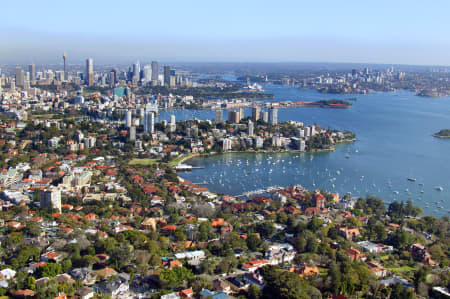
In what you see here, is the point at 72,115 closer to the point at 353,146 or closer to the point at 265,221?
the point at 353,146

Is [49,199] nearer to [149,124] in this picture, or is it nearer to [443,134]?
[149,124]

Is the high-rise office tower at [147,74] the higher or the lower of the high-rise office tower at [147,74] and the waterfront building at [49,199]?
the higher

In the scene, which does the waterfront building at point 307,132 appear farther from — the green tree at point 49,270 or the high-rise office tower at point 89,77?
the high-rise office tower at point 89,77

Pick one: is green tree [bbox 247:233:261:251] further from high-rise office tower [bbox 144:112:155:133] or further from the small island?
the small island

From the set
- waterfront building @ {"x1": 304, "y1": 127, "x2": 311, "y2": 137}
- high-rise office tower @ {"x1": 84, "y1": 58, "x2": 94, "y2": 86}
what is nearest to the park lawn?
waterfront building @ {"x1": 304, "y1": 127, "x2": 311, "y2": 137}

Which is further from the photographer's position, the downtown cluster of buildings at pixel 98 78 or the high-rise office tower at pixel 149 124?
the downtown cluster of buildings at pixel 98 78

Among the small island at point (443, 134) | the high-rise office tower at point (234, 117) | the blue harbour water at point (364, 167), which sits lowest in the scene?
the blue harbour water at point (364, 167)

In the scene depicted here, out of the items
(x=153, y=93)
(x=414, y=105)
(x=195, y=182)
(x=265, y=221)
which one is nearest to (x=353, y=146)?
(x=195, y=182)

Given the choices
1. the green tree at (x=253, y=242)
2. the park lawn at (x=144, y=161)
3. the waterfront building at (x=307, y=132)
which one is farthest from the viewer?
the waterfront building at (x=307, y=132)

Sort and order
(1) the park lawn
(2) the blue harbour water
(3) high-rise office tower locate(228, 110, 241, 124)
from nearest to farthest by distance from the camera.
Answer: (2) the blue harbour water → (1) the park lawn → (3) high-rise office tower locate(228, 110, 241, 124)

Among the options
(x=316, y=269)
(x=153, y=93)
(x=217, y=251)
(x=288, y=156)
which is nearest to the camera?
(x=316, y=269)

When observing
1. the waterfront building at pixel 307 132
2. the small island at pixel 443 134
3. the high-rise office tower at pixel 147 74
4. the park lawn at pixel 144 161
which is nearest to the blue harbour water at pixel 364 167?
the small island at pixel 443 134
